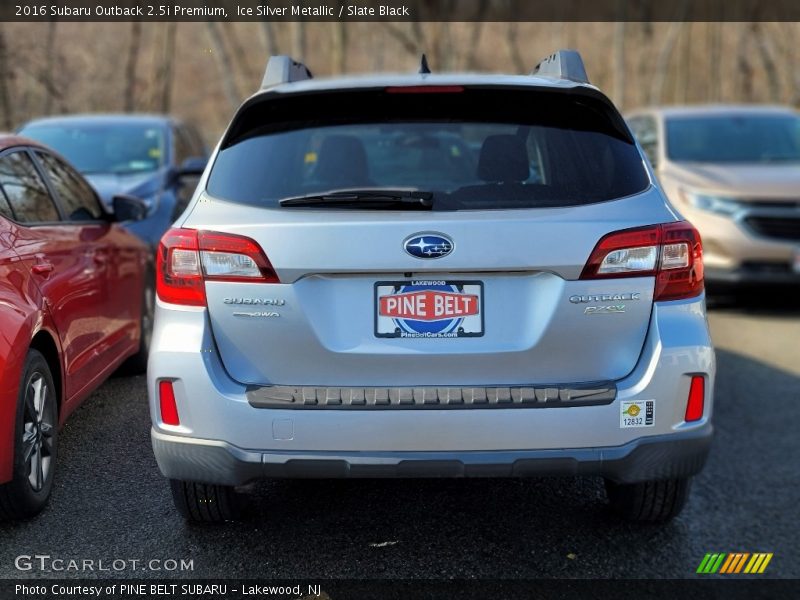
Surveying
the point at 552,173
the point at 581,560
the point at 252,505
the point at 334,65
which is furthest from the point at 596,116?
the point at 334,65

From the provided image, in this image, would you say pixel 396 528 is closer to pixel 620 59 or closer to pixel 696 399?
pixel 696 399

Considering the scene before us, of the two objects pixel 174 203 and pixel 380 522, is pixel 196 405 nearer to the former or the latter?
pixel 380 522

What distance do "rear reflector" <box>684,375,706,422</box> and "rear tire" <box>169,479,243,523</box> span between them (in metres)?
1.75

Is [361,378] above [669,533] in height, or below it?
above

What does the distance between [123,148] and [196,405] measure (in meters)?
6.77

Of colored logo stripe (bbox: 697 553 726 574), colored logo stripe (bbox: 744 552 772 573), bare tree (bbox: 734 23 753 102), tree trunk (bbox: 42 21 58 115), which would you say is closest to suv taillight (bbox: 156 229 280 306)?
colored logo stripe (bbox: 697 553 726 574)

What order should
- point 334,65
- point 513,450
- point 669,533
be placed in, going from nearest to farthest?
1. point 513,450
2. point 669,533
3. point 334,65

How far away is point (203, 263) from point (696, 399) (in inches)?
69.4

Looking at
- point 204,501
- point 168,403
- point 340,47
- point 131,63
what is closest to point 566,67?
point 168,403

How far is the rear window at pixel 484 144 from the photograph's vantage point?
11.0ft

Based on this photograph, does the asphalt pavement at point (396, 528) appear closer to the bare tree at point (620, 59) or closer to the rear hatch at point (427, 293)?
the rear hatch at point (427, 293)

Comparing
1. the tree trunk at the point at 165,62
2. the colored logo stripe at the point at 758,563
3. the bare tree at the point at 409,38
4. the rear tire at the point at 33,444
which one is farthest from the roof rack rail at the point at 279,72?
the bare tree at the point at 409,38

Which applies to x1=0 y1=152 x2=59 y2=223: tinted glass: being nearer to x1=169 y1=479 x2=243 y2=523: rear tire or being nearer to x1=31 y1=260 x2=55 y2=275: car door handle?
x1=31 y1=260 x2=55 y2=275: car door handle

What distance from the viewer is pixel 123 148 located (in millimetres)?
9367
